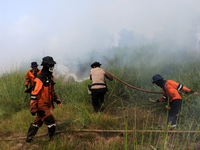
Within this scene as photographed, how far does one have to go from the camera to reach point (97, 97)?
5203 millimetres

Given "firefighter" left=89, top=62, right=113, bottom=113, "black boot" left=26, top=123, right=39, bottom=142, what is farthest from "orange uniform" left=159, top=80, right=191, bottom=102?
"black boot" left=26, top=123, right=39, bottom=142

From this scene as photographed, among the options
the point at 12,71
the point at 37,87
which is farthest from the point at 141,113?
the point at 12,71

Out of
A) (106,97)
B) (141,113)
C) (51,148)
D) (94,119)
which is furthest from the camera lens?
(106,97)

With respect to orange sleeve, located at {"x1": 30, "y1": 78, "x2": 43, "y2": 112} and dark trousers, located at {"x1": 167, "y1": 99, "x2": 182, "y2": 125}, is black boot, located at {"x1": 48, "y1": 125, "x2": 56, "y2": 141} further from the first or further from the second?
dark trousers, located at {"x1": 167, "y1": 99, "x2": 182, "y2": 125}

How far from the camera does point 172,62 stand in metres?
7.65

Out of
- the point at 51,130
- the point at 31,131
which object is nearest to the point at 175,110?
the point at 51,130

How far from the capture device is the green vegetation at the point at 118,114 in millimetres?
3260

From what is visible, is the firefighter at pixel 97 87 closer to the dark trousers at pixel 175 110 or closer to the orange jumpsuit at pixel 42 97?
the orange jumpsuit at pixel 42 97

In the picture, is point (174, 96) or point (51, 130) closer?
point (51, 130)

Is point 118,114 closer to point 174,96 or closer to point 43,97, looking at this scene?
point 174,96

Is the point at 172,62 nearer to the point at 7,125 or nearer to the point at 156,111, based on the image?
the point at 156,111

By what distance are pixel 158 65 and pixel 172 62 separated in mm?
782

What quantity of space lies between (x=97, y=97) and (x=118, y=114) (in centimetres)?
98

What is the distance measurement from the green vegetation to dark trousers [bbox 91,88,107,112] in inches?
10.9
